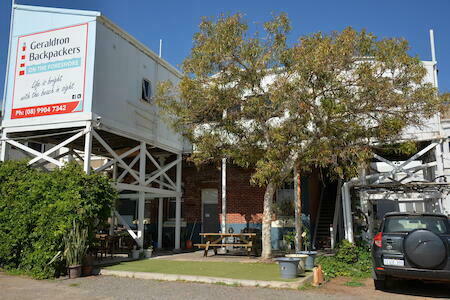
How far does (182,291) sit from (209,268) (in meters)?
2.69

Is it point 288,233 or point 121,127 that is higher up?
point 121,127

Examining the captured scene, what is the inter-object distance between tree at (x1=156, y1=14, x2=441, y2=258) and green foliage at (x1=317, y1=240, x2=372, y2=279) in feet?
6.29

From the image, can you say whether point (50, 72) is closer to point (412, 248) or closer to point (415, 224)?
point (415, 224)

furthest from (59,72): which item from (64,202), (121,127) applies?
(64,202)

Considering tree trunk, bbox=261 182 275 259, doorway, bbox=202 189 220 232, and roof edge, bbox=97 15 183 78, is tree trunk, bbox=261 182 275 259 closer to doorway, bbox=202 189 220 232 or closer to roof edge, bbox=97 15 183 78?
doorway, bbox=202 189 220 232

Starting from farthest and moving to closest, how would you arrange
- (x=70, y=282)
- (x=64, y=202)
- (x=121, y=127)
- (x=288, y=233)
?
(x=288, y=233) → (x=121, y=127) → (x=64, y=202) → (x=70, y=282)

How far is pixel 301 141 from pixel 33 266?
761cm

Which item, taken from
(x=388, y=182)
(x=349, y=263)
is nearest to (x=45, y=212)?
(x=349, y=263)

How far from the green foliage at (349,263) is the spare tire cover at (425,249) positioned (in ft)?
8.73

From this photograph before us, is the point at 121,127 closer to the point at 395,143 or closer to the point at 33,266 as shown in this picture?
the point at 33,266

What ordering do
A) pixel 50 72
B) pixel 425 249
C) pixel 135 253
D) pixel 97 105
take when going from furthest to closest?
pixel 135 253 < pixel 50 72 < pixel 97 105 < pixel 425 249

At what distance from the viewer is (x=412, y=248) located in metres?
6.85

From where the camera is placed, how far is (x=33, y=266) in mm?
9984

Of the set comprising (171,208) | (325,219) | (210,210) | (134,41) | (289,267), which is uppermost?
(134,41)
